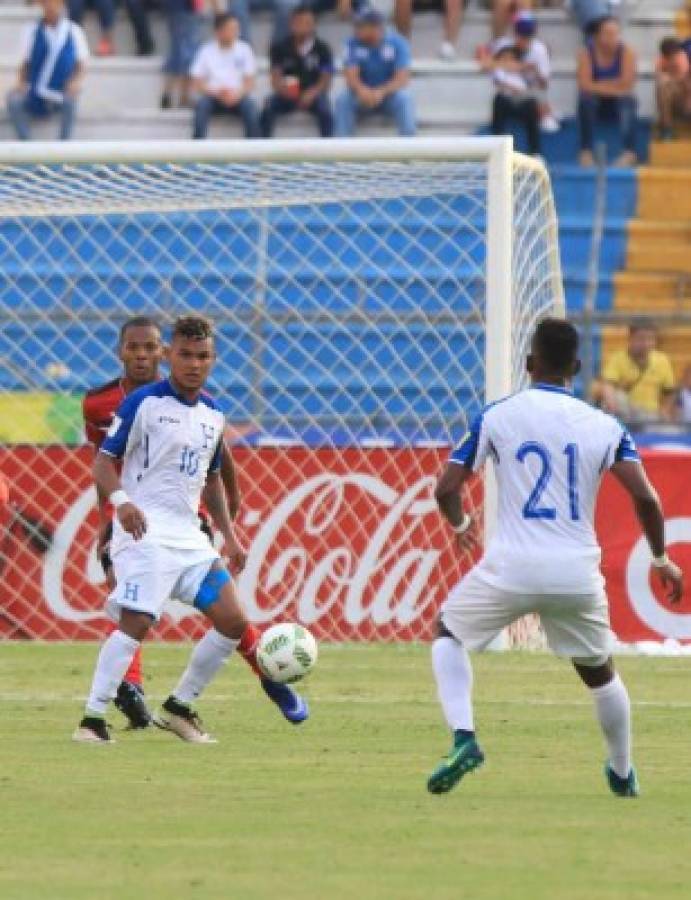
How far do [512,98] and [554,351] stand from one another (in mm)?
15238

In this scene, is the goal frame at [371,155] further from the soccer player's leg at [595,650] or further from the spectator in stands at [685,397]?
the soccer player's leg at [595,650]

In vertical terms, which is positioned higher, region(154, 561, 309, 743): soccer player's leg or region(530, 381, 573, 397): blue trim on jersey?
region(530, 381, 573, 397): blue trim on jersey

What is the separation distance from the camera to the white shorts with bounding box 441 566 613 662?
934 centimetres

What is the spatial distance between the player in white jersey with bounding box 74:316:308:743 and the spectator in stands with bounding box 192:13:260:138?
13.2 m

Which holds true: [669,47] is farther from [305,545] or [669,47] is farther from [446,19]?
[305,545]

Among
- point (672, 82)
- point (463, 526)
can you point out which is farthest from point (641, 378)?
point (463, 526)

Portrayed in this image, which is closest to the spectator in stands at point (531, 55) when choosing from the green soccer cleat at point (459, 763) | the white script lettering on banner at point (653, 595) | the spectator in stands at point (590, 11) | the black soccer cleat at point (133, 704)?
the spectator in stands at point (590, 11)

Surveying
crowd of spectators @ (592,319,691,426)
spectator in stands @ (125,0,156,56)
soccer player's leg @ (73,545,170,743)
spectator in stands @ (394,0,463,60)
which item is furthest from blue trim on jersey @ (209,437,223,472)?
spectator in stands @ (125,0,156,56)

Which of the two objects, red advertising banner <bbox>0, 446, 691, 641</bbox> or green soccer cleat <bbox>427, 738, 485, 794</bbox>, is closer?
green soccer cleat <bbox>427, 738, 485, 794</bbox>

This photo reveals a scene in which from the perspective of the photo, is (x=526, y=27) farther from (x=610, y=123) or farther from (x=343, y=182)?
(x=343, y=182)

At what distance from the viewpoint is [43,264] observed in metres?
21.6

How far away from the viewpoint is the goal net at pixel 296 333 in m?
17.5

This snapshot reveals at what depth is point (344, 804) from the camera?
9234 millimetres

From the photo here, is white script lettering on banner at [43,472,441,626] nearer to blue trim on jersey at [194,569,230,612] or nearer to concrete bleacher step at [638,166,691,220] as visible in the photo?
blue trim on jersey at [194,569,230,612]
